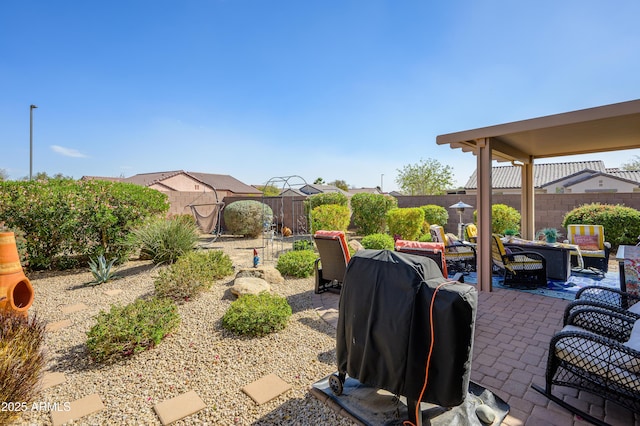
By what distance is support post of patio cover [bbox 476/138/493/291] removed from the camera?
489cm

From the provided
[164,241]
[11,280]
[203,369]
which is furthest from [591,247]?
[11,280]

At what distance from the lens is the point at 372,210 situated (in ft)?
35.6

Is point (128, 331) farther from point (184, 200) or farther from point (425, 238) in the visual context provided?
point (184, 200)

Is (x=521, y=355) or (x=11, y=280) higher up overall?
(x=11, y=280)

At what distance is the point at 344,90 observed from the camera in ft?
30.5

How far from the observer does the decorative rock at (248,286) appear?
4.17m

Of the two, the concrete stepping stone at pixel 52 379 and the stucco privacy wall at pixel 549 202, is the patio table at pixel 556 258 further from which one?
the concrete stepping stone at pixel 52 379

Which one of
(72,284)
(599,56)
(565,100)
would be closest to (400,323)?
(72,284)

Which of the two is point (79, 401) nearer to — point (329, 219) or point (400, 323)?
point (400, 323)

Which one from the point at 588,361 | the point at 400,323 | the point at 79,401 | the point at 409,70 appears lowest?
the point at 79,401

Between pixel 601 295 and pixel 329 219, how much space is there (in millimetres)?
6875

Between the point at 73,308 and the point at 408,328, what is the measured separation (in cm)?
472

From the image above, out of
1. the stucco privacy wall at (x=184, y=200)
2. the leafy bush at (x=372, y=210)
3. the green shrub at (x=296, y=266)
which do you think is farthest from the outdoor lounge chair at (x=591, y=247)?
the stucco privacy wall at (x=184, y=200)

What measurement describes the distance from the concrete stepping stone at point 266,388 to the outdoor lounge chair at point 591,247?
6066mm
